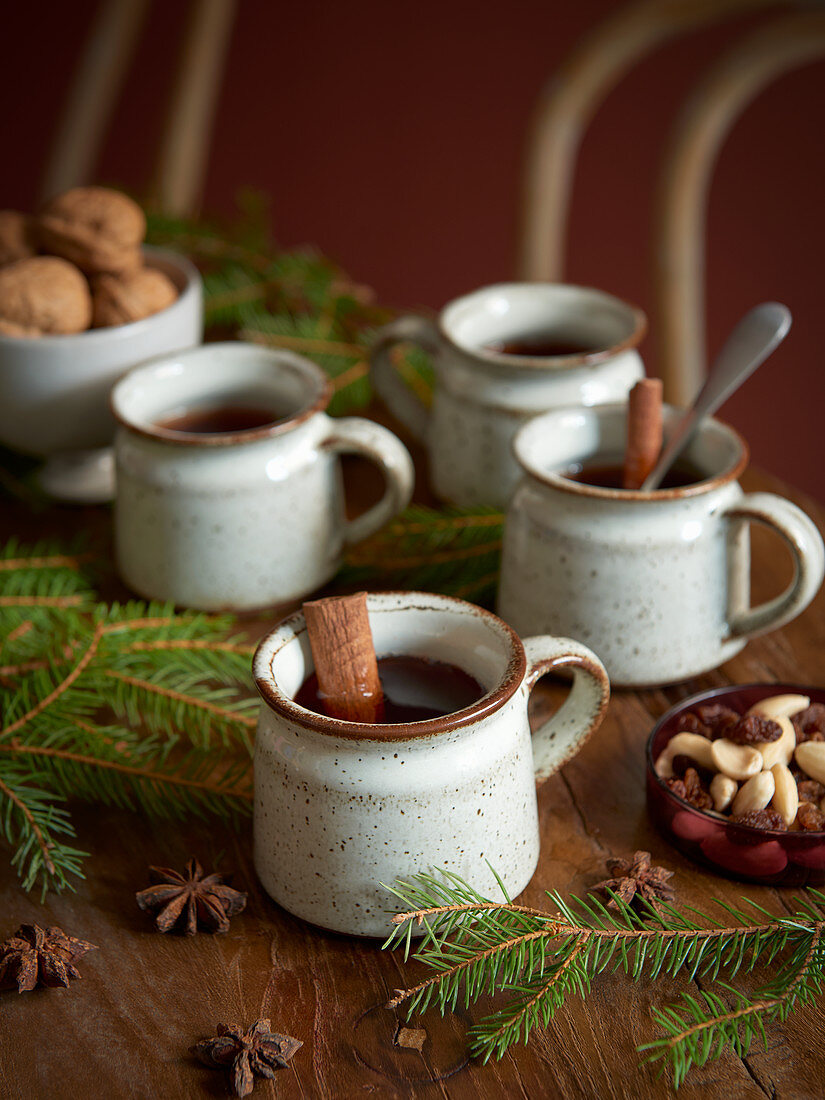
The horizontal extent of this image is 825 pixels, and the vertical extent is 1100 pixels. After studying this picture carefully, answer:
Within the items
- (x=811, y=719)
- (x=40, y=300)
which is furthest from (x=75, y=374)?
(x=811, y=719)

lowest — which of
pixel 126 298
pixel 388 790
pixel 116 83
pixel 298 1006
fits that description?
pixel 298 1006

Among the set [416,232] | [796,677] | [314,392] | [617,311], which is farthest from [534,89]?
[796,677]

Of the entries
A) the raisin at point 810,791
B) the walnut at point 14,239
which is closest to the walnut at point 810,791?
the raisin at point 810,791

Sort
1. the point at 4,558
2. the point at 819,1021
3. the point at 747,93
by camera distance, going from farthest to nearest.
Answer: the point at 747,93 → the point at 4,558 → the point at 819,1021

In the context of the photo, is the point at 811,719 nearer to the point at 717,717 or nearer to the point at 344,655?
the point at 717,717

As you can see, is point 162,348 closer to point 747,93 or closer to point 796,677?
point 796,677

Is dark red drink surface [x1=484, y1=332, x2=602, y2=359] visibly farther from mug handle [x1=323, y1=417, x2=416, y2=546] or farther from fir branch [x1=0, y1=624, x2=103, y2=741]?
fir branch [x1=0, y1=624, x2=103, y2=741]
